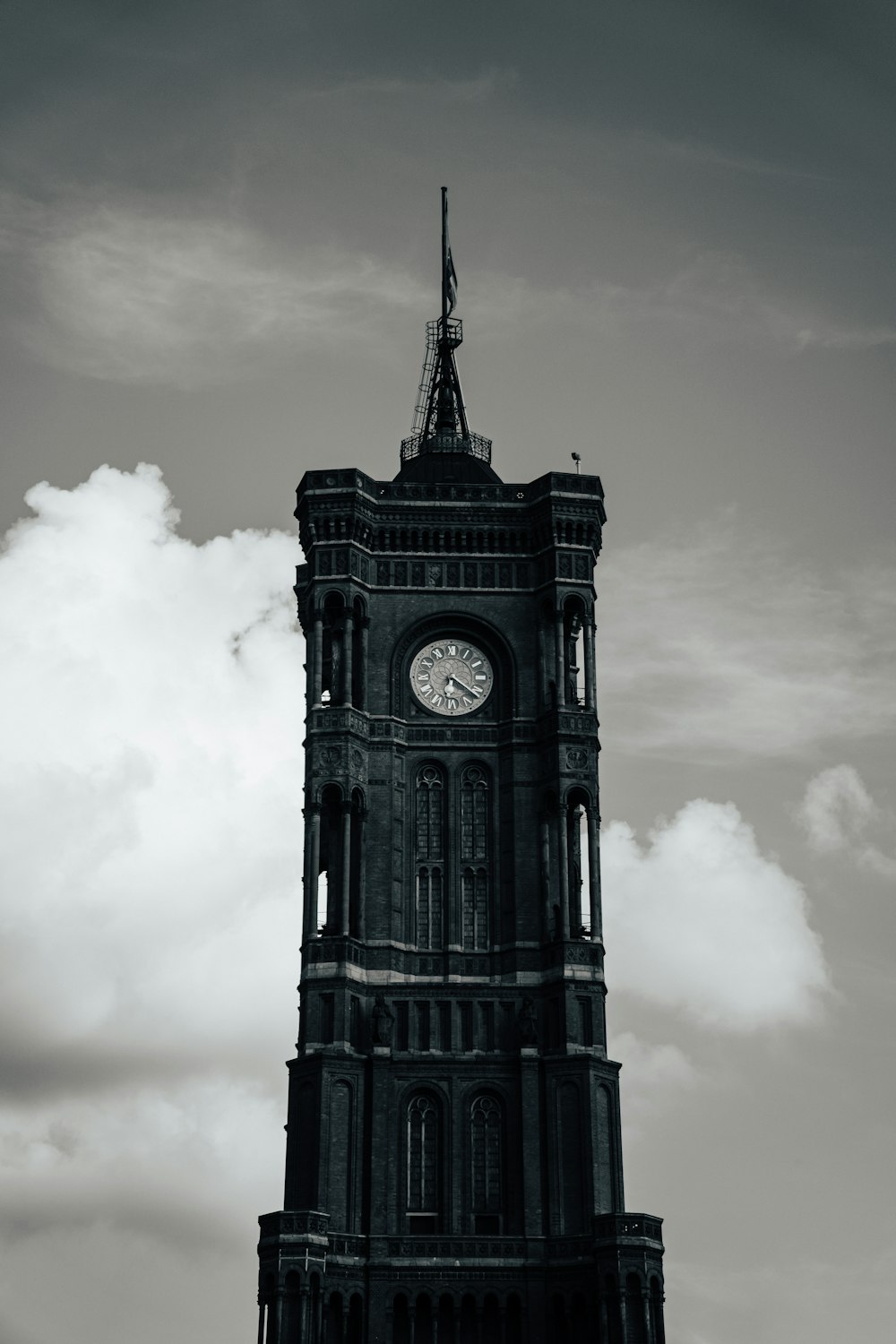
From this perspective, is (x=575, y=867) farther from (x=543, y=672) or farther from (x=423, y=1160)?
(x=423, y=1160)

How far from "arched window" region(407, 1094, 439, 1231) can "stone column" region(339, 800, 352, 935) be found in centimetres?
785

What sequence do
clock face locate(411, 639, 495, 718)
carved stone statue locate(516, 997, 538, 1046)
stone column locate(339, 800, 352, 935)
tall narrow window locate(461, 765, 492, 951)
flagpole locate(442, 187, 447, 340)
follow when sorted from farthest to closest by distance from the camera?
flagpole locate(442, 187, 447, 340) → clock face locate(411, 639, 495, 718) → tall narrow window locate(461, 765, 492, 951) → stone column locate(339, 800, 352, 935) → carved stone statue locate(516, 997, 538, 1046)

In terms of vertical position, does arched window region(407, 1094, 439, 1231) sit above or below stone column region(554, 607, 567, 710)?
below

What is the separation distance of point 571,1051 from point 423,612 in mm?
20888

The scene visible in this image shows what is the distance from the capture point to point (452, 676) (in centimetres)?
10000

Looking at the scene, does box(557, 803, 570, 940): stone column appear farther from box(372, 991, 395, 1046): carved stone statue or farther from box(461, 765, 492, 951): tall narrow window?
box(372, 991, 395, 1046): carved stone statue

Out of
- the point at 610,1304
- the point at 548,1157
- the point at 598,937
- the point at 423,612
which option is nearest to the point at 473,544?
the point at 423,612

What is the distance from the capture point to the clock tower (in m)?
87.8

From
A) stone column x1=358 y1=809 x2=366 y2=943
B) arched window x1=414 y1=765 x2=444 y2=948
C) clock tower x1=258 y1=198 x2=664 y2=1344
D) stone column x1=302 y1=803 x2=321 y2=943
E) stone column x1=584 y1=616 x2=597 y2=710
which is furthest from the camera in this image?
stone column x1=584 y1=616 x2=597 y2=710

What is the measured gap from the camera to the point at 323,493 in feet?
329

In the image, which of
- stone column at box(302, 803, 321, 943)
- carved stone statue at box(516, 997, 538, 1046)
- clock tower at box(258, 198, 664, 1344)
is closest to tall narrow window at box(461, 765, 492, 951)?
clock tower at box(258, 198, 664, 1344)

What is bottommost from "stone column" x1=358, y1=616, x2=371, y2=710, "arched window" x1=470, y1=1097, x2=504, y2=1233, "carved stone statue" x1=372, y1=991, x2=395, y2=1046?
"arched window" x1=470, y1=1097, x2=504, y2=1233

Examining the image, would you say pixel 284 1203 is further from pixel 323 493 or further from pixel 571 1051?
pixel 323 493

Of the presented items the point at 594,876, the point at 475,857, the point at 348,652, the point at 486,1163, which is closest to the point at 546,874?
the point at 594,876
